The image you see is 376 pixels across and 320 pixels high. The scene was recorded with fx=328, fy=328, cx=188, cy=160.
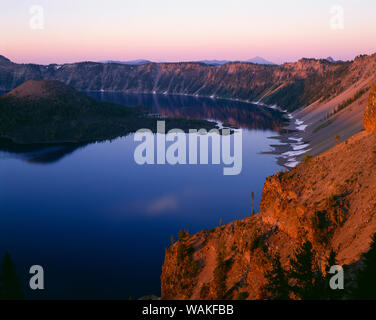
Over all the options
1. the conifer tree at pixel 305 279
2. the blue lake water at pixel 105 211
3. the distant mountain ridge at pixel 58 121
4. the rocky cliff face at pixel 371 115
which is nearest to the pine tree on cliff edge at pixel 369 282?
the conifer tree at pixel 305 279

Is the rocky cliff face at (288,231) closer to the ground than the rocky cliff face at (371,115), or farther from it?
closer to the ground

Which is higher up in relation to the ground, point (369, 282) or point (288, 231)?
point (369, 282)

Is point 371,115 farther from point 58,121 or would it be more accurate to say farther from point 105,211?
point 58,121

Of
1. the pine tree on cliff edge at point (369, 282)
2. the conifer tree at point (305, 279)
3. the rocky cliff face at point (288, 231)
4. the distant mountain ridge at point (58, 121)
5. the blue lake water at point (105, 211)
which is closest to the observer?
the pine tree on cliff edge at point (369, 282)

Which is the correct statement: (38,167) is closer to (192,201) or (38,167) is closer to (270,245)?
(192,201)

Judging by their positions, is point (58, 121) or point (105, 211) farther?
point (58, 121)

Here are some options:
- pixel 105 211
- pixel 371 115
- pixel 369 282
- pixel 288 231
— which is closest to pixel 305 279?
pixel 369 282

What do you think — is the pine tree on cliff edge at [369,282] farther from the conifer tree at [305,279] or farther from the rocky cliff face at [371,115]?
the rocky cliff face at [371,115]
